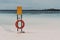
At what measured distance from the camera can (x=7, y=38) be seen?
7.57 m

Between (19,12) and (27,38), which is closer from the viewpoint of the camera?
(27,38)

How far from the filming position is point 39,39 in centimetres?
739

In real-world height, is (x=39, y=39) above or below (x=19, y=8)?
below

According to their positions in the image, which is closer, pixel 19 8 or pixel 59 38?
pixel 59 38

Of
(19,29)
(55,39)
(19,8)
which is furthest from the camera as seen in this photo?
(19,29)

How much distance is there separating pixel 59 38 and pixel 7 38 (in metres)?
1.50

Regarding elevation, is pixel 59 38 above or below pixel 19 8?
below

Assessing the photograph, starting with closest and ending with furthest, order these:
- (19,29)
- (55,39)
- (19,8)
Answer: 1. (55,39)
2. (19,8)
3. (19,29)

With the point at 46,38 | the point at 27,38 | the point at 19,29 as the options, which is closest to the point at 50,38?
the point at 46,38

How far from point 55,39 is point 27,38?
852 millimetres

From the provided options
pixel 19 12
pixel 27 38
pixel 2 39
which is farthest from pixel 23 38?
pixel 19 12

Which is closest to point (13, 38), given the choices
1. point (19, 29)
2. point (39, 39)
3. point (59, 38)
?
point (39, 39)

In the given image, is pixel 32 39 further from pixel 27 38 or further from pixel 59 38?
pixel 59 38

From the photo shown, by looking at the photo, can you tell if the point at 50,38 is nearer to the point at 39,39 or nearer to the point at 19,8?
the point at 39,39
